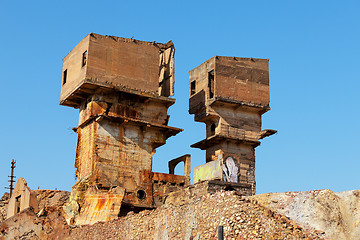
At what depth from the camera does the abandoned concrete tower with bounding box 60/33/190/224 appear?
3028cm

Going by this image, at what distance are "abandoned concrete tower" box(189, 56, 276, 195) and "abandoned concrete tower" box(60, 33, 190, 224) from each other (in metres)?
3.57

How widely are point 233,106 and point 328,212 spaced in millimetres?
21763

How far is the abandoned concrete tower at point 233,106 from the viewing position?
1405 inches

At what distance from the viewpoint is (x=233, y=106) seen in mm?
36156

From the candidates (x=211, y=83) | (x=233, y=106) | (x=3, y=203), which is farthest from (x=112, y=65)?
(x=3, y=203)

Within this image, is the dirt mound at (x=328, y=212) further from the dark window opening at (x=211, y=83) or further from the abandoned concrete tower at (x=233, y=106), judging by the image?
the dark window opening at (x=211, y=83)

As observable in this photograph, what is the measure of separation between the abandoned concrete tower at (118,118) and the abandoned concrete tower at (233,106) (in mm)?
3568

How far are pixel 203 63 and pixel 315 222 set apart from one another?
77.1 feet

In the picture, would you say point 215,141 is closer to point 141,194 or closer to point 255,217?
point 141,194

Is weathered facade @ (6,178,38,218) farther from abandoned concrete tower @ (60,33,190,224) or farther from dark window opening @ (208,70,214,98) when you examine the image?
dark window opening @ (208,70,214,98)

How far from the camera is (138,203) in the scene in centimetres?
3073

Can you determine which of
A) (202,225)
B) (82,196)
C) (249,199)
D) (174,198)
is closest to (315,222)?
(249,199)

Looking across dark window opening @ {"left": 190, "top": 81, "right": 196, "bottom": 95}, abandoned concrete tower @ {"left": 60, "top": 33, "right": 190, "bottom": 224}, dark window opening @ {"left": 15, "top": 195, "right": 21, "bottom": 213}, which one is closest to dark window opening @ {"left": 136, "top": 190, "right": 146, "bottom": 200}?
abandoned concrete tower @ {"left": 60, "top": 33, "right": 190, "bottom": 224}

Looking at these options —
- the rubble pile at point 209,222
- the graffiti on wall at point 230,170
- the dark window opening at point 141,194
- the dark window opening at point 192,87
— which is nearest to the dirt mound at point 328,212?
the rubble pile at point 209,222
